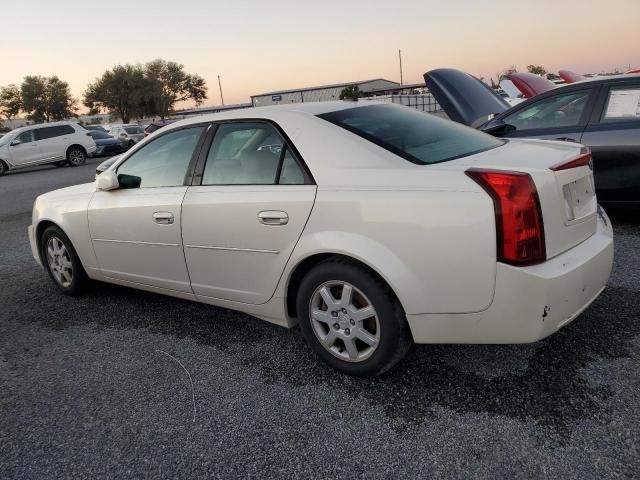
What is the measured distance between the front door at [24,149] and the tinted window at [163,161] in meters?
18.0

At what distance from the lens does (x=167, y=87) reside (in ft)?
252

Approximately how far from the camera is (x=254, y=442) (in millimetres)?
2326

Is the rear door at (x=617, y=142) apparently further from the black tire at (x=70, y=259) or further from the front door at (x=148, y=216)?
the black tire at (x=70, y=259)

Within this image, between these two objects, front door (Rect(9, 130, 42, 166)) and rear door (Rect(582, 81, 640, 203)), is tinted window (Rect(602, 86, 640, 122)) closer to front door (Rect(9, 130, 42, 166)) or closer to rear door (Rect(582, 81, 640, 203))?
rear door (Rect(582, 81, 640, 203))

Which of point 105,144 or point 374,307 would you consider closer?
point 374,307

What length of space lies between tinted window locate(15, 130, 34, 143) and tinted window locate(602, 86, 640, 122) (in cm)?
1969

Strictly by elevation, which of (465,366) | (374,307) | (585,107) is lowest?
(465,366)

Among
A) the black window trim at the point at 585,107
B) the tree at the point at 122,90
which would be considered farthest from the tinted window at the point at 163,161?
the tree at the point at 122,90

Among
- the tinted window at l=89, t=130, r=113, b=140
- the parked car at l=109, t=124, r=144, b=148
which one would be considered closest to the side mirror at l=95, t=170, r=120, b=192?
the tinted window at l=89, t=130, r=113, b=140

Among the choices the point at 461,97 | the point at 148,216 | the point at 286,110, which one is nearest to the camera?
the point at 286,110

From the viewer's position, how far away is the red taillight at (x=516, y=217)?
2.16m

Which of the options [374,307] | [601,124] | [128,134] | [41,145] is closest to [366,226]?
[374,307]

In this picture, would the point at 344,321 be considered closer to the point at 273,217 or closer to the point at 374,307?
the point at 374,307

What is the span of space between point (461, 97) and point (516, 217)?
5.36 meters
